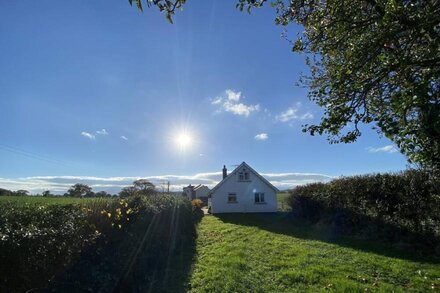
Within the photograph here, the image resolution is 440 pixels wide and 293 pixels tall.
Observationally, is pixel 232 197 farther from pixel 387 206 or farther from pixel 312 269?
pixel 312 269

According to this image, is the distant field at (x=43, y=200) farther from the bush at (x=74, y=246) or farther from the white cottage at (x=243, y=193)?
the white cottage at (x=243, y=193)

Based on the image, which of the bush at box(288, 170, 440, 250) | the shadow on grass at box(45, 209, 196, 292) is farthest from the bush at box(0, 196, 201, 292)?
the bush at box(288, 170, 440, 250)

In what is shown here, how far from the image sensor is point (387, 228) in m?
15.4

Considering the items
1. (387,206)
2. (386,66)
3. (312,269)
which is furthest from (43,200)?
(386,66)

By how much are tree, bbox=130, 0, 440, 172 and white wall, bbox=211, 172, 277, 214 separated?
33.5 m

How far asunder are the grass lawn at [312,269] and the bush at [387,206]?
3.80 ft

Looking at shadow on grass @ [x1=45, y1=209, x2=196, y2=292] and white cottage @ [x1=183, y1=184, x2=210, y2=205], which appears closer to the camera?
shadow on grass @ [x1=45, y1=209, x2=196, y2=292]

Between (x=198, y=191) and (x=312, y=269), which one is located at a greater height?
(x=198, y=191)

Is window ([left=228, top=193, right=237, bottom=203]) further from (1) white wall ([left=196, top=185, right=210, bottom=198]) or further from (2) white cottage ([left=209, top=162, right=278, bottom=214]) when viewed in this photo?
(1) white wall ([left=196, top=185, right=210, bottom=198])

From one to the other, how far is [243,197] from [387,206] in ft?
85.4

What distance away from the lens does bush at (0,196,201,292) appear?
16.9ft

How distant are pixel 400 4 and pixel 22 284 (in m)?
8.13

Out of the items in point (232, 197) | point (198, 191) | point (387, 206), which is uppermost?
point (198, 191)

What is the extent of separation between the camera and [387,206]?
16.0m
